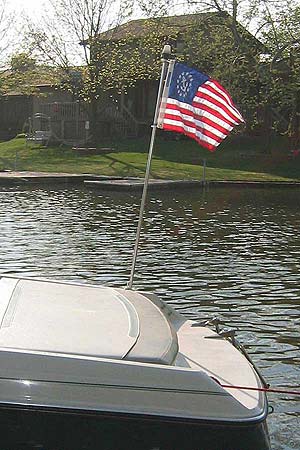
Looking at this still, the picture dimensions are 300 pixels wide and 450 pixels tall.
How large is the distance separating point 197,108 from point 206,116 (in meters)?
0.15

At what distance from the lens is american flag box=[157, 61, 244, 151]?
858 centimetres

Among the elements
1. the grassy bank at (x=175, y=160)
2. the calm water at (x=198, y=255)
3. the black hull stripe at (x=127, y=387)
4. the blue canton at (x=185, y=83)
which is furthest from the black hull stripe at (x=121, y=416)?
the grassy bank at (x=175, y=160)

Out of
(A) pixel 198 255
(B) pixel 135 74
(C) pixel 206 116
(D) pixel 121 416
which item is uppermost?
(C) pixel 206 116

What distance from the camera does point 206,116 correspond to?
28.2ft

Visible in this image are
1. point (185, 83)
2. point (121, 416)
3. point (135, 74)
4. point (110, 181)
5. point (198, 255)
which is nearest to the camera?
point (121, 416)

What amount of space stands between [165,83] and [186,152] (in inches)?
1412

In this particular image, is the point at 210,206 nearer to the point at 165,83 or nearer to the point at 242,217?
the point at 242,217

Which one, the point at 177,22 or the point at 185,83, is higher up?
the point at 177,22

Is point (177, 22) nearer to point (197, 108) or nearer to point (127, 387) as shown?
point (197, 108)

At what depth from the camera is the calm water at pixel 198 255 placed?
1020 cm

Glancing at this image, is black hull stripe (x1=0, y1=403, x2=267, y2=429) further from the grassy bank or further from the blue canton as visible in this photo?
the grassy bank

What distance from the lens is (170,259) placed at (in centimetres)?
1605

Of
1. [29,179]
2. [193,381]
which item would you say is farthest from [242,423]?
[29,179]

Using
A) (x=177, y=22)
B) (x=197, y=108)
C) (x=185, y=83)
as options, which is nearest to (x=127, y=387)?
(x=197, y=108)
